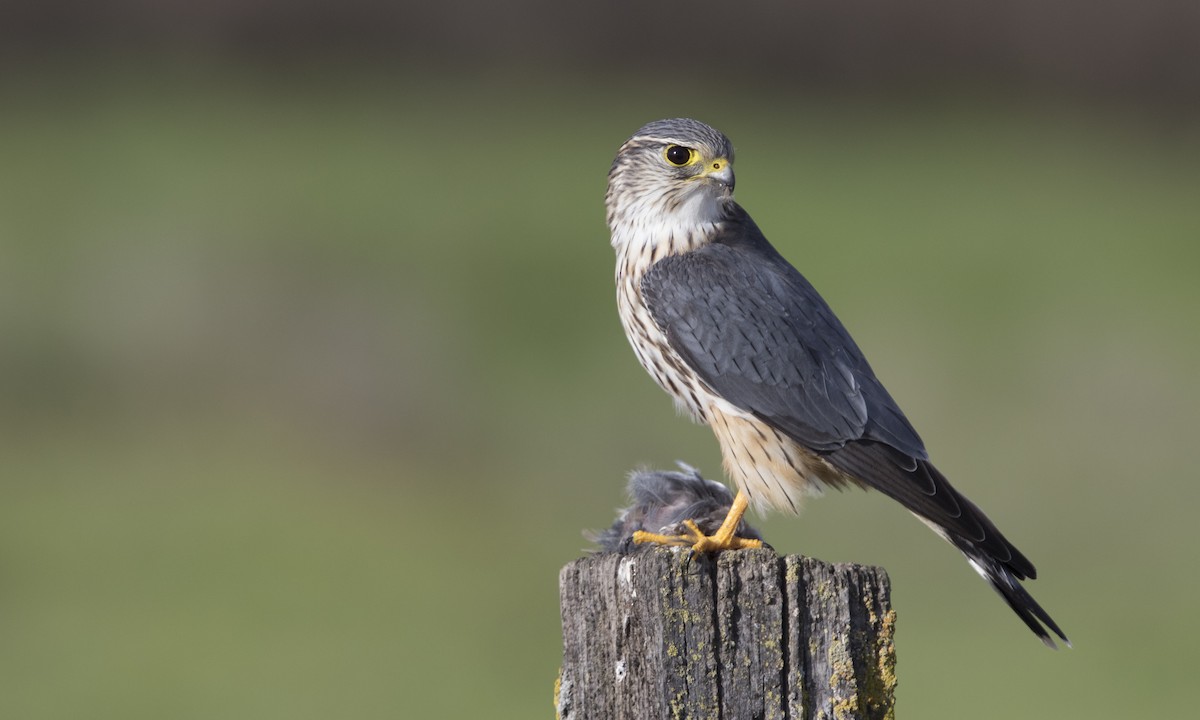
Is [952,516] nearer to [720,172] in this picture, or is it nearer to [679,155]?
[720,172]

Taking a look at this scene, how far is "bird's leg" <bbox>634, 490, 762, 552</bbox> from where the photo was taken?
11.6 feet

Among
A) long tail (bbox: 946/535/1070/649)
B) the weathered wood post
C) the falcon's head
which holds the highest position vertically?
the falcon's head

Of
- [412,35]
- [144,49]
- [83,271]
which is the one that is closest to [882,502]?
[83,271]

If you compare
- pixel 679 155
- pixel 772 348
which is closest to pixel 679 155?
pixel 679 155

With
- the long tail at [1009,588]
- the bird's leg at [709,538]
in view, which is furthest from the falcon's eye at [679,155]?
the long tail at [1009,588]

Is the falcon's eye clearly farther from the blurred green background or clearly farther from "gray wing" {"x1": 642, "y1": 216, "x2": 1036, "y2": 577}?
the blurred green background

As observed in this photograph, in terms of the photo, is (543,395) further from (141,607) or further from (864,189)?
(864,189)

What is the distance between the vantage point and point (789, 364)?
410cm

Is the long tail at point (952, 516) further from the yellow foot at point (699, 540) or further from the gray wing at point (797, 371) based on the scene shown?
the yellow foot at point (699, 540)

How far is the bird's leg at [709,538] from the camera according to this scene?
11.6ft

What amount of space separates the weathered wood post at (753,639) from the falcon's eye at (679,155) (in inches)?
70.9

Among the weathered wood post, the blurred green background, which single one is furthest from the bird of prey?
the blurred green background

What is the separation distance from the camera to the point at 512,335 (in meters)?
14.2

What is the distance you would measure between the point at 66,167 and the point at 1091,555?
11498 millimetres
